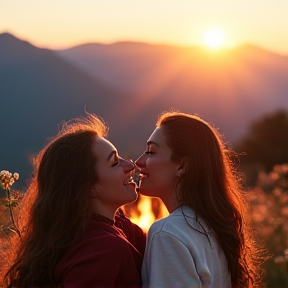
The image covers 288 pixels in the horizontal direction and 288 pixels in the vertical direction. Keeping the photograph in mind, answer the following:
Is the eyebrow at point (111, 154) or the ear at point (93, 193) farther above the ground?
the eyebrow at point (111, 154)

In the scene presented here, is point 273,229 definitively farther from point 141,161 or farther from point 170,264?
point 170,264

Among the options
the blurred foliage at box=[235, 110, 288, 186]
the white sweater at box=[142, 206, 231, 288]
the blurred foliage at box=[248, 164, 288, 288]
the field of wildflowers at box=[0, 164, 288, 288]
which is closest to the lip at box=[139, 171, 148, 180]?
the white sweater at box=[142, 206, 231, 288]

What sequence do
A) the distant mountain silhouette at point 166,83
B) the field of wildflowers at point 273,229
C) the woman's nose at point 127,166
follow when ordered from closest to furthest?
the woman's nose at point 127,166 < the field of wildflowers at point 273,229 < the distant mountain silhouette at point 166,83

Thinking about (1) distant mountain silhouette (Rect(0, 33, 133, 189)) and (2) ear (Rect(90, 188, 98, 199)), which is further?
(1) distant mountain silhouette (Rect(0, 33, 133, 189))

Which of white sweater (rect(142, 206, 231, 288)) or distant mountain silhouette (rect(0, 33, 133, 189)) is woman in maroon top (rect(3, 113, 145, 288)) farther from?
distant mountain silhouette (rect(0, 33, 133, 189))

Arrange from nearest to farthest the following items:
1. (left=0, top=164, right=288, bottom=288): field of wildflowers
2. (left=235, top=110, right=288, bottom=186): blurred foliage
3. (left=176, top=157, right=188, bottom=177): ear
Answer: (left=176, top=157, right=188, bottom=177): ear < (left=0, top=164, right=288, bottom=288): field of wildflowers < (left=235, top=110, right=288, bottom=186): blurred foliage

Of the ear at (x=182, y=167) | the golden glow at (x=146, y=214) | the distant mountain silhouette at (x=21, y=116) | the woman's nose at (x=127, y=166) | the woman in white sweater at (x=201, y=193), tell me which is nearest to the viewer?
the woman in white sweater at (x=201, y=193)

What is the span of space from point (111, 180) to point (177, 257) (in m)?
0.56

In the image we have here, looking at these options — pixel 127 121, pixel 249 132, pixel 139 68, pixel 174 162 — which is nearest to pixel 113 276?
pixel 174 162

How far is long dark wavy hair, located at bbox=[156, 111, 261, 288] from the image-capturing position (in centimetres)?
392

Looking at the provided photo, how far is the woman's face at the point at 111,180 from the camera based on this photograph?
3814 millimetres

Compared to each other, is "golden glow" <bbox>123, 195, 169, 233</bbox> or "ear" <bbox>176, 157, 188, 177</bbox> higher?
"ear" <bbox>176, 157, 188, 177</bbox>

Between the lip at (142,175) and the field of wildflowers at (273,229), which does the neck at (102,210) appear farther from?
the field of wildflowers at (273,229)

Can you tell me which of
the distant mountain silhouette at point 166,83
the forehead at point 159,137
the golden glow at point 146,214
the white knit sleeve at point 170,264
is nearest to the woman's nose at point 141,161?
the forehead at point 159,137
